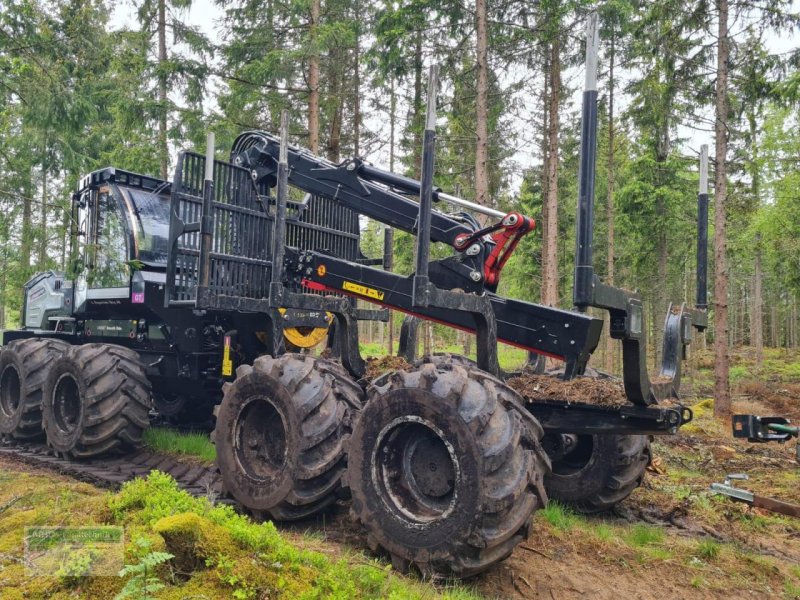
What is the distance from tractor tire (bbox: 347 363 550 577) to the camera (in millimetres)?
3529

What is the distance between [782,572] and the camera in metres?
4.36

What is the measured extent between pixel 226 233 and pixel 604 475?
4251 millimetres

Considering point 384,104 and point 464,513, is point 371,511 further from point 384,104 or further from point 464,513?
point 384,104

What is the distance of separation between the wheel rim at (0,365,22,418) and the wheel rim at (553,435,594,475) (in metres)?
7.12

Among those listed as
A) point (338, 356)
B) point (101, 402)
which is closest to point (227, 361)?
point (338, 356)

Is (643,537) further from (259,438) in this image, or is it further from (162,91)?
(162,91)

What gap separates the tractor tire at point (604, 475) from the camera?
5344 millimetres

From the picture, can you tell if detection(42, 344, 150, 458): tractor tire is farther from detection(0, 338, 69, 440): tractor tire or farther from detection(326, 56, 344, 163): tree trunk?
detection(326, 56, 344, 163): tree trunk

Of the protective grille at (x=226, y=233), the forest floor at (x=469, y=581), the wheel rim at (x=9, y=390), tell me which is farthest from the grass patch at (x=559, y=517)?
the wheel rim at (x=9, y=390)

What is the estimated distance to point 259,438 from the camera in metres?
5.10

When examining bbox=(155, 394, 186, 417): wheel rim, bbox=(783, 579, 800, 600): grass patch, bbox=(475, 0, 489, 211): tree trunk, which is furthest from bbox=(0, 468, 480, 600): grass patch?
bbox=(475, 0, 489, 211): tree trunk

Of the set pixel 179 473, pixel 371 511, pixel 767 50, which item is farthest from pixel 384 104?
pixel 371 511

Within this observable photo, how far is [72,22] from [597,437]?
8.80m

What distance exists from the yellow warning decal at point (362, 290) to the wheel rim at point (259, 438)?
1246 mm
